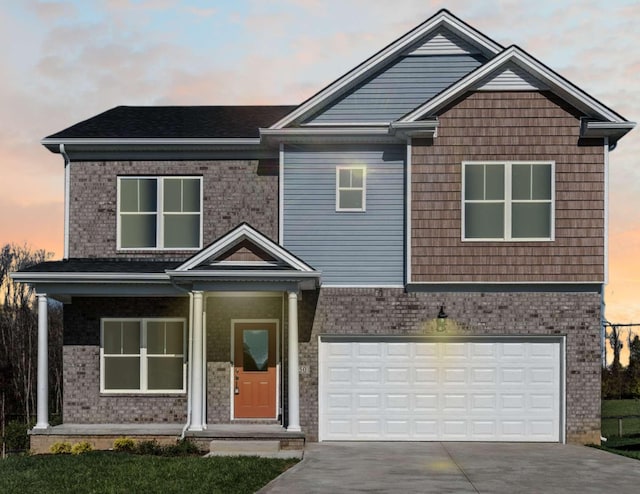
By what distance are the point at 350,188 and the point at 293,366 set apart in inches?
169

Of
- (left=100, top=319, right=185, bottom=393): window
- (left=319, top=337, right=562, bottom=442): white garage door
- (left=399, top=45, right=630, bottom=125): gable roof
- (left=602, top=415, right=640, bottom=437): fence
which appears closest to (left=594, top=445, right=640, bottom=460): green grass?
(left=319, top=337, right=562, bottom=442): white garage door

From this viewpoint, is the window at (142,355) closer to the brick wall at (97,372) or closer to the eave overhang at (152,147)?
the brick wall at (97,372)

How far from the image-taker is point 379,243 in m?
19.4

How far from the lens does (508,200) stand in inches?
744

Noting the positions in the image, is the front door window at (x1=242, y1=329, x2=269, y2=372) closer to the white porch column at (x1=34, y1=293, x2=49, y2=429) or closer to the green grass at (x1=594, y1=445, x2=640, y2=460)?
the white porch column at (x1=34, y1=293, x2=49, y2=429)

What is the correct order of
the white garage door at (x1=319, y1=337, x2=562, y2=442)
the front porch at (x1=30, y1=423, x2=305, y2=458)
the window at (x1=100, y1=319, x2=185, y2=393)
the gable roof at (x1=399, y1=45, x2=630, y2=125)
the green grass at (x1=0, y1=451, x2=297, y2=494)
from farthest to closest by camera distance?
the window at (x1=100, y1=319, x2=185, y2=393)
the white garage door at (x1=319, y1=337, x2=562, y2=442)
the gable roof at (x1=399, y1=45, x2=630, y2=125)
the front porch at (x1=30, y1=423, x2=305, y2=458)
the green grass at (x1=0, y1=451, x2=297, y2=494)

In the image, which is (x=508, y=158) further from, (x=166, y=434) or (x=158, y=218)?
(x=166, y=434)

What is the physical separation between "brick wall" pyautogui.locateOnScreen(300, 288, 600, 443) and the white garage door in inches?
10.7

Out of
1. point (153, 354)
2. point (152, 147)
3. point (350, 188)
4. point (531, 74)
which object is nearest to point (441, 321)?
point (350, 188)

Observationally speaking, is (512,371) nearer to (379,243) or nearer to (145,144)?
(379,243)

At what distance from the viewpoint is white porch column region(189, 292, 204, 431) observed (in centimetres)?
1808

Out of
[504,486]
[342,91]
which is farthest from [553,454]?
[342,91]

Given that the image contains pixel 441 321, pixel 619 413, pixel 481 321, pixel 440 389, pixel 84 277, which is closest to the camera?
pixel 84 277

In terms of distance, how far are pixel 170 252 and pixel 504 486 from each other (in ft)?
32.9
